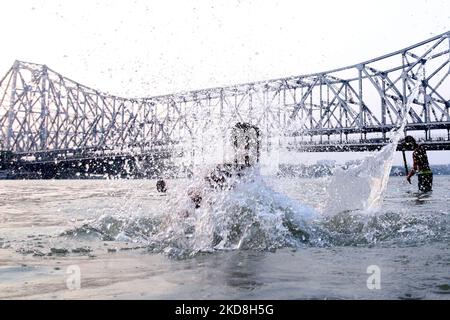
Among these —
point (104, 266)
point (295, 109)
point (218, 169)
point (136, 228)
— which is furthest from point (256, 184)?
point (295, 109)

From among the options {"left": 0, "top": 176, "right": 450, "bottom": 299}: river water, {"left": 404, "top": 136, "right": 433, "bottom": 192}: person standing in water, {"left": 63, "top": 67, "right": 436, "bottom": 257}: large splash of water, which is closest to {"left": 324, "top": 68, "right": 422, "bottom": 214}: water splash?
{"left": 63, "top": 67, "right": 436, "bottom": 257}: large splash of water

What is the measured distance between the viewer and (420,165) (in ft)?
41.0

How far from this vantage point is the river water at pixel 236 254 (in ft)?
8.63

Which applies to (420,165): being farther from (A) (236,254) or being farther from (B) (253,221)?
(A) (236,254)

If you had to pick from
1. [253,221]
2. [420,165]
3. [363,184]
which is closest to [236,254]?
[253,221]

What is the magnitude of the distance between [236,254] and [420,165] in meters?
10.1

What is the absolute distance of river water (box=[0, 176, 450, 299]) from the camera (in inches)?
104

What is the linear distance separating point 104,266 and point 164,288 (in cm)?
94

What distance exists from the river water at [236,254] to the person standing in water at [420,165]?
512 centimetres

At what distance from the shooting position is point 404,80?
171 ft

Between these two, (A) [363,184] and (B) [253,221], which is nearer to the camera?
(B) [253,221]

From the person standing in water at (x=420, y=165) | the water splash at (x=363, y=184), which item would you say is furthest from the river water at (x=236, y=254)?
the person standing in water at (x=420, y=165)

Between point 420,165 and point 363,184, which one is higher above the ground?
point 420,165
